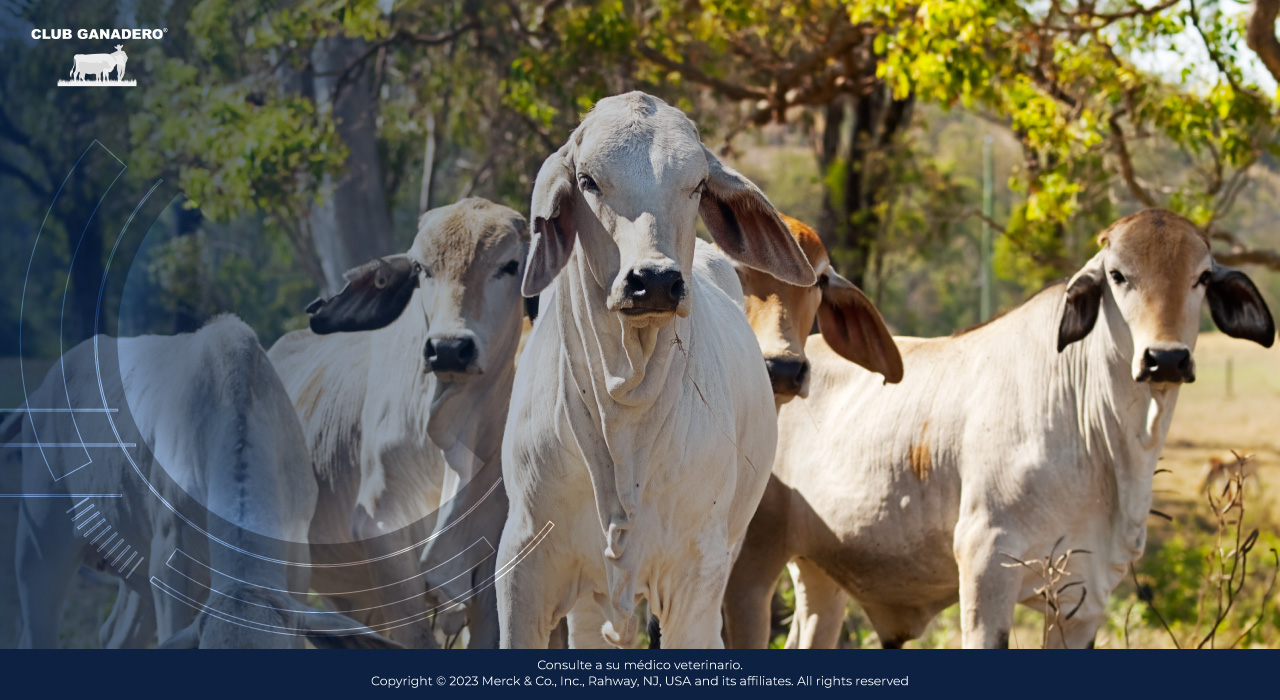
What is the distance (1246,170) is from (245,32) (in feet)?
21.5

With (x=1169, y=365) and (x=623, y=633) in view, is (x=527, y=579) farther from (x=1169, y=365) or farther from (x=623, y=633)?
(x=1169, y=365)

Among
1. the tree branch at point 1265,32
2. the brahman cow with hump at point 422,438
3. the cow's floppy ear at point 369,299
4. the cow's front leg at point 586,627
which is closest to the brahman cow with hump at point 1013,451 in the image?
the cow's front leg at point 586,627

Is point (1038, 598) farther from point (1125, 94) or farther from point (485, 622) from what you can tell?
point (1125, 94)

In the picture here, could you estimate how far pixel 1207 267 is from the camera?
4.94 m

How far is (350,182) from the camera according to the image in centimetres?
456

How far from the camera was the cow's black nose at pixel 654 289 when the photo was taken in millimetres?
3158

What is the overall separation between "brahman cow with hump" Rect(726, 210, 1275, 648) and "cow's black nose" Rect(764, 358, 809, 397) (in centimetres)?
80

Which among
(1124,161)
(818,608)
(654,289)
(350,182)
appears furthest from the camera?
(1124,161)

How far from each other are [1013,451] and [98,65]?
144 inches

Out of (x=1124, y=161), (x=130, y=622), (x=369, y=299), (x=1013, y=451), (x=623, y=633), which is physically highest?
(x=1124, y=161)

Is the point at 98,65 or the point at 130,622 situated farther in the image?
the point at 130,622

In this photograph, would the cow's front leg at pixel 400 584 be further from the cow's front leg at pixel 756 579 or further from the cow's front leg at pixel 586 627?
the cow's front leg at pixel 756 579
